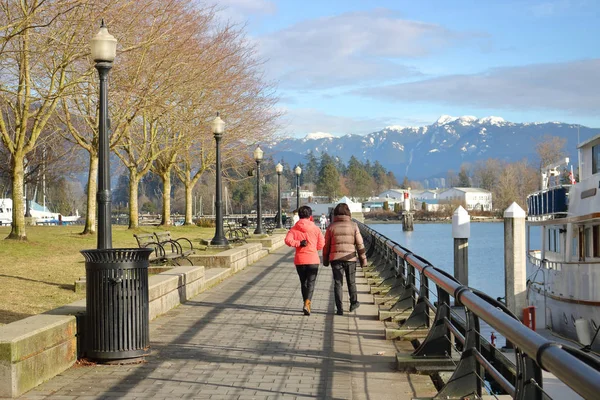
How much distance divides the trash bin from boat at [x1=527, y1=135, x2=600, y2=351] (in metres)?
16.3

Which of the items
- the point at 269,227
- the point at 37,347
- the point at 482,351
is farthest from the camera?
the point at 269,227

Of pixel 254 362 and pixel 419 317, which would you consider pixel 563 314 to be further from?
pixel 254 362

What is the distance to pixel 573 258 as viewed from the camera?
2688cm

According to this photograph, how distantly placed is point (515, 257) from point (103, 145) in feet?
57.0

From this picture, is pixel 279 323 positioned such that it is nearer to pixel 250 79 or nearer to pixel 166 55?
pixel 166 55

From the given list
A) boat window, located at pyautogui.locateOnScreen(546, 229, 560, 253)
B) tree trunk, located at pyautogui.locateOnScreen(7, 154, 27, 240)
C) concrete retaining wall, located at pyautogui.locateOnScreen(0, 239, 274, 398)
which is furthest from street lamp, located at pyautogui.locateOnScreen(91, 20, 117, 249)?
boat window, located at pyautogui.locateOnScreen(546, 229, 560, 253)

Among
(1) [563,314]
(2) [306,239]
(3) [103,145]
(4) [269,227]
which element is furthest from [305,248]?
(4) [269,227]

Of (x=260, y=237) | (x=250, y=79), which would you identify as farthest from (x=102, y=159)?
(x=250, y=79)

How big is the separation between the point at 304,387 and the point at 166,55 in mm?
25286

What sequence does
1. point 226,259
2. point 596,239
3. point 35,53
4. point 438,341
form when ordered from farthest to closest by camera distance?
point 596,239 → point 35,53 → point 226,259 → point 438,341

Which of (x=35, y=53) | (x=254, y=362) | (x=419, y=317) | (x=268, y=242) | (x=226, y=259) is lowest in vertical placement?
(x=254, y=362)

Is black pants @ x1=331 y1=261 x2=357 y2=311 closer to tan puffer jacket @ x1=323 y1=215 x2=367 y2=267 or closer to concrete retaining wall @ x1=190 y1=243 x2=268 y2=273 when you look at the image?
tan puffer jacket @ x1=323 y1=215 x2=367 y2=267

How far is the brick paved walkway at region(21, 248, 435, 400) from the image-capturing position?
7.18m

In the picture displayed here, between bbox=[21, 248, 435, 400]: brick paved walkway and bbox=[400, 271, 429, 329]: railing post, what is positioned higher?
bbox=[400, 271, 429, 329]: railing post
